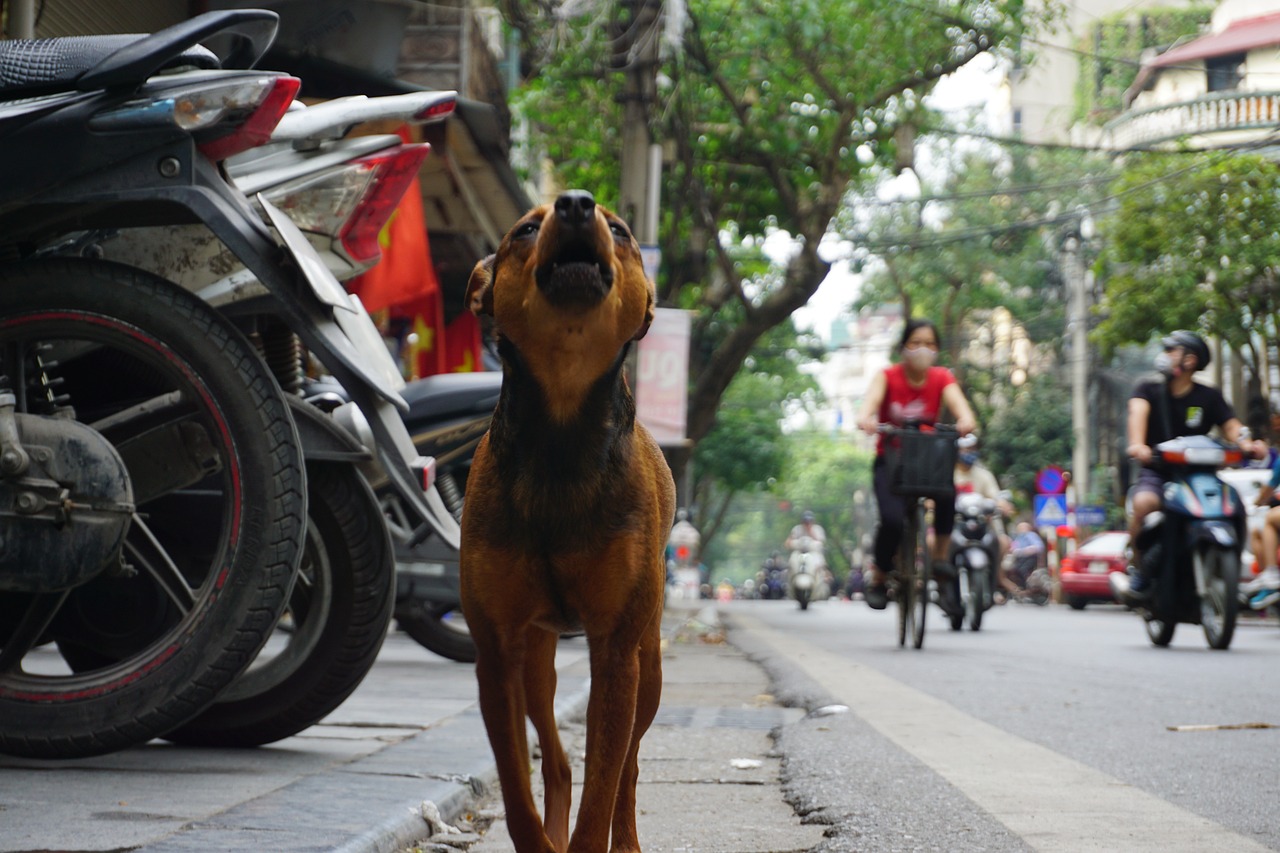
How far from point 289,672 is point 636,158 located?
1061 centimetres

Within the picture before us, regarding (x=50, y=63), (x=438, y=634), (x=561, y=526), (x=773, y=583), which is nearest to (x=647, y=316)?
(x=561, y=526)

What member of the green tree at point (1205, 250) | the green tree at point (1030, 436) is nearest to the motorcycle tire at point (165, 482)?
the green tree at point (1205, 250)

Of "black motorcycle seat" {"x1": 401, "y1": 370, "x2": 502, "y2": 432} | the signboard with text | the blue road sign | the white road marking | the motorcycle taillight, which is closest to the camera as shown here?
the white road marking

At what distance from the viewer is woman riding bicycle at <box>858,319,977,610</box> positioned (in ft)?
32.0

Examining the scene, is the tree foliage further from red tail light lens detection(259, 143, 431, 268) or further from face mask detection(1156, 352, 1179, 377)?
red tail light lens detection(259, 143, 431, 268)

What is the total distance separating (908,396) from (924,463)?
0.78 meters

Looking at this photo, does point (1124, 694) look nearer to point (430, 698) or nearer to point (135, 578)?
point (430, 698)

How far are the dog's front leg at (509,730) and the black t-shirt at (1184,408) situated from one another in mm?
8290

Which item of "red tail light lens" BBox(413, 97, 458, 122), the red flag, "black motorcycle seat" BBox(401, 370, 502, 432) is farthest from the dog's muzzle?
the red flag

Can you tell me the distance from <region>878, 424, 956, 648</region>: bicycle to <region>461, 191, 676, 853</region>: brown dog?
6.79 meters

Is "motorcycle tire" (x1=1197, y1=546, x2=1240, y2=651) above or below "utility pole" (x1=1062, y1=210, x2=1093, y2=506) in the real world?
below

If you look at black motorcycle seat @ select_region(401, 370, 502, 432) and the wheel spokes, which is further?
black motorcycle seat @ select_region(401, 370, 502, 432)

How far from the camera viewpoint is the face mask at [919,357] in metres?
9.71

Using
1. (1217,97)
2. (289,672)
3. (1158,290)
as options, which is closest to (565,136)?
(1158,290)
